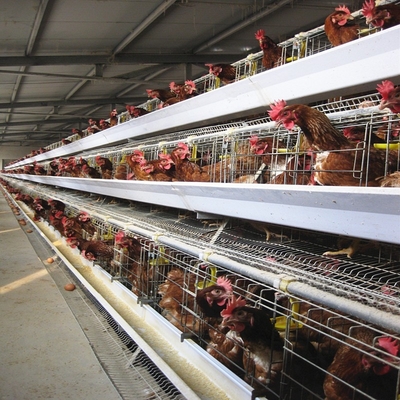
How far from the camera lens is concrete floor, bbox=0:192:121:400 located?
61.4 inches

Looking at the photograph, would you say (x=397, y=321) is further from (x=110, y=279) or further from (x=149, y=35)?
(x=149, y=35)

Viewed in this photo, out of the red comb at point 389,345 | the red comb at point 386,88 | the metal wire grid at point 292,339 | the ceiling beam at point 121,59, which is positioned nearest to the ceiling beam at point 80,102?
the ceiling beam at point 121,59

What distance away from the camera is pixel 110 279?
262 cm

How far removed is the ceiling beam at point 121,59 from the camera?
4406mm

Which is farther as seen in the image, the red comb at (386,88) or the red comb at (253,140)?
the red comb at (253,140)

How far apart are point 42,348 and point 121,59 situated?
3.62m

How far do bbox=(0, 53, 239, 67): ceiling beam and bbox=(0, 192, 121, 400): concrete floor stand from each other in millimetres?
2438

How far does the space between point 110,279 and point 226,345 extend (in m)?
1.29

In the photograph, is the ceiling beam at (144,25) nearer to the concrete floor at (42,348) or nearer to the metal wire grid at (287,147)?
the metal wire grid at (287,147)

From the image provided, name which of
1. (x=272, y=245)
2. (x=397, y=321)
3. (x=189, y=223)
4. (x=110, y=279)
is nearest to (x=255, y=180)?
(x=272, y=245)

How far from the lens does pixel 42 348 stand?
1.93m

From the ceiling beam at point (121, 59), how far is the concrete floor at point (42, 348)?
2.44m

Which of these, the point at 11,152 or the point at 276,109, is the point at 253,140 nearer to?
the point at 276,109

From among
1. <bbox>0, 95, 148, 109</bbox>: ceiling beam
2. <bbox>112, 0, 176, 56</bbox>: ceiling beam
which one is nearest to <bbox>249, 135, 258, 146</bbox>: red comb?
<bbox>112, 0, 176, 56</bbox>: ceiling beam
